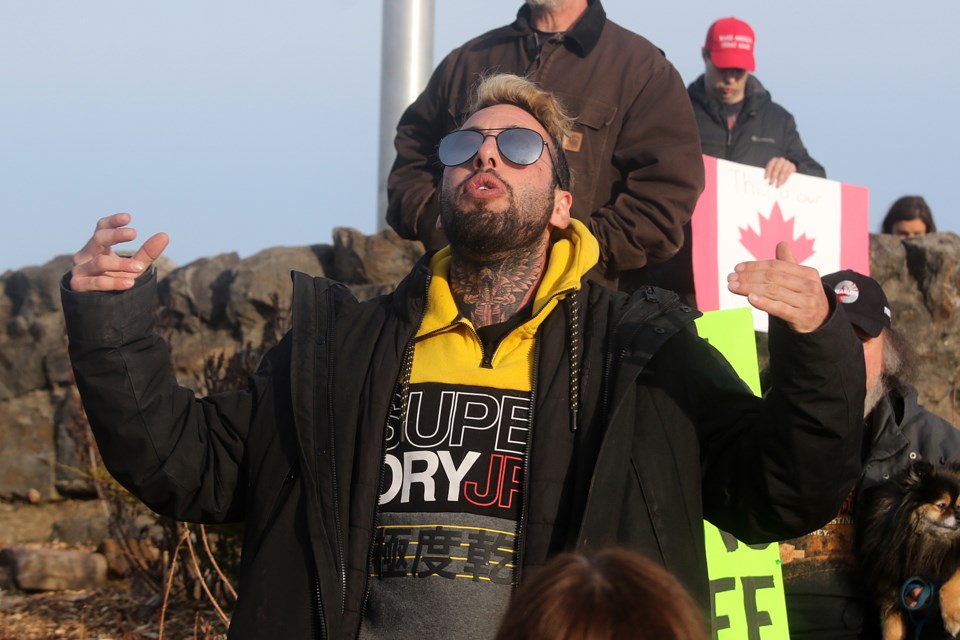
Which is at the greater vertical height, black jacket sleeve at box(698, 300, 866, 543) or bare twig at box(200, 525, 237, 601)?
black jacket sleeve at box(698, 300, 866, 543)

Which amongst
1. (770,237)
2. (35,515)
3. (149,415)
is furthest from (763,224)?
(35,515)

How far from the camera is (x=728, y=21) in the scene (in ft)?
21.1

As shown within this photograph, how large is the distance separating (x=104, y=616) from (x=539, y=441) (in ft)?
13.6

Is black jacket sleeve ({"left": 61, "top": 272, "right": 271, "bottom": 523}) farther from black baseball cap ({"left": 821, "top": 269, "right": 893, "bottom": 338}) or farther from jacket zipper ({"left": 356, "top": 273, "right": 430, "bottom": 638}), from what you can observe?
black baseball cap ({"left": 821, "top": 269, "right": 893, "bottom": 338})

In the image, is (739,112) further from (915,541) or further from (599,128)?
(915,541)

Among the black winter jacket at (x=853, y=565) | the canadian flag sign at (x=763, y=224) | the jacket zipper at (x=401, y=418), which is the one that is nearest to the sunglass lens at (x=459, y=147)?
the jacket zipper at (x=401, y=418)

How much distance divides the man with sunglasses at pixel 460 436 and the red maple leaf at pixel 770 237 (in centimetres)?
303

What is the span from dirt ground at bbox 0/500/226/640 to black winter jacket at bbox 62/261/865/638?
8.59 ft

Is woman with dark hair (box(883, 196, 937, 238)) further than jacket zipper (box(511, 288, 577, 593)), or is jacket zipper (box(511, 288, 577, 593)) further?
woman with dark hair (box(883, 196, 937, 238))

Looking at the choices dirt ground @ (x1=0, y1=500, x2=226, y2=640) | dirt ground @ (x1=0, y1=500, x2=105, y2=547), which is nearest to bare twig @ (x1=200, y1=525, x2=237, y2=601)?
dirt ground @ (x1=0, y1=500, x2=226, y2=640)

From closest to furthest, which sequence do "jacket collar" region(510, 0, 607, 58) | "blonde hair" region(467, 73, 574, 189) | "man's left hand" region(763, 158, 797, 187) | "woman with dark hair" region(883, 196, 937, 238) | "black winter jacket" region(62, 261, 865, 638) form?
1. "black winter jacket" region(62, 261, 865, 638)
2. "blonde hair" region(467, 73, 574, 189)
3. "jacket collar" region(510, 0, 607, 58)
4. "man's left hand" region(763, 158, 797, 187)
5. "woman with dark hair" region(883, 196, 937, 238)

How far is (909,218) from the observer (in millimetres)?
8680

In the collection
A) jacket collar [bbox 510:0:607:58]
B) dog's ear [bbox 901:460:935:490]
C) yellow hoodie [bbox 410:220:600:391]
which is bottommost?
dog's ear [bbox 901:460:935:490]

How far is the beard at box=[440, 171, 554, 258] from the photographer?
3.44m
